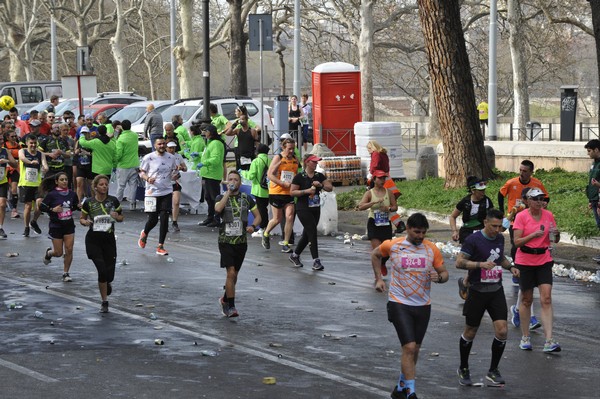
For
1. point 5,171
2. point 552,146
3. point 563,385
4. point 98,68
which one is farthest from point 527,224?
point 98,68

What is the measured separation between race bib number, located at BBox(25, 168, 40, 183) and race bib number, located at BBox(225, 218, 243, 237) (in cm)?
849

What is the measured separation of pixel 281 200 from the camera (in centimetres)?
1752

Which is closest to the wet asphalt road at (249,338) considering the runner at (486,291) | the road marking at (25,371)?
the road marking at (25,371)

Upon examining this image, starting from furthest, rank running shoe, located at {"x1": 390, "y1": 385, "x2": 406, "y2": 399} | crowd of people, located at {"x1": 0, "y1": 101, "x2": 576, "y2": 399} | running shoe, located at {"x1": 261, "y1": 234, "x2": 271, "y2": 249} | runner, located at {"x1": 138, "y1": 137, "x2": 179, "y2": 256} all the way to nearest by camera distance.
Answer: running shoe, located at {"x1": 261, "y1": 234, "x2": 271, "y2": 249}, runner, located at {"x1": 138, "y1": 137, "x2": 179, "y2": 256}, crowd of people, located at {"x1": 0, "y1": 101, "x2": 576, "y2": 399}, running shoe, located at {"x1": 390, "y1": 385, "x2": 406, "y2": 399}

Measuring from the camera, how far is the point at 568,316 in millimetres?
12836

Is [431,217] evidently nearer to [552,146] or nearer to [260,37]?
[552,146]

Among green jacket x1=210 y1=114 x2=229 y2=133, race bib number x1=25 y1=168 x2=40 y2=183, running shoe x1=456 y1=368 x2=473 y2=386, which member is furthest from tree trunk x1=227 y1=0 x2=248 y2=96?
running shoe x1=456 y1=368 x2=473 y2=386

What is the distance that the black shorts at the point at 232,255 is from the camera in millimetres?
12758

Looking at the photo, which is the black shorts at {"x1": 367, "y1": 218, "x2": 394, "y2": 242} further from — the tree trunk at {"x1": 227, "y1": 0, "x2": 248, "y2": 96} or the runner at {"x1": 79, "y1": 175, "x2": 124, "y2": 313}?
the tree trunk at {"x1": 227, "y1": 0, "x2": 248, "y2": 96}

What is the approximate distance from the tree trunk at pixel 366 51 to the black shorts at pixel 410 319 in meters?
34.1

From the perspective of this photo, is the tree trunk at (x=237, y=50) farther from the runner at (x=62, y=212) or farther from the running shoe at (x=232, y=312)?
the running shoe at (x=232, y=312)

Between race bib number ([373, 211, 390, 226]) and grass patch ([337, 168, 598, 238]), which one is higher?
race bib number ([373, 211, 390, 226])

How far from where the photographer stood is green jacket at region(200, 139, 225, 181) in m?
21.0

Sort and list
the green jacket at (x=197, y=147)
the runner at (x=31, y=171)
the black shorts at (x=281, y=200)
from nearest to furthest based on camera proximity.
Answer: the black shorts at (x=281, y=200)
the runner at (x=31, y=171)
the green jacket at (x=197, y=147)
